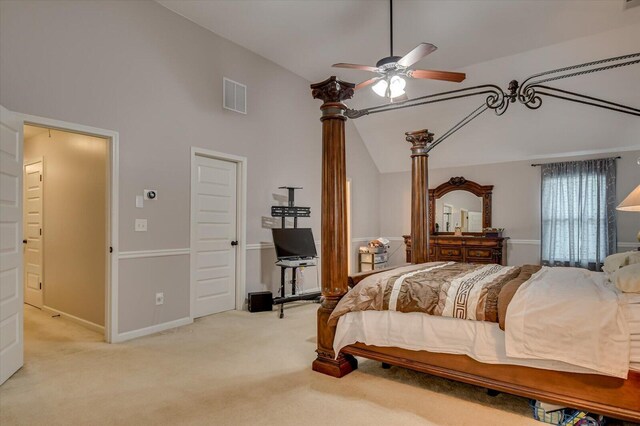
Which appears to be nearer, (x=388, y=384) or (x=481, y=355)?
(x=481, y=355)

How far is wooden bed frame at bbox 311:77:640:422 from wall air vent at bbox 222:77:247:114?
6.72 ft

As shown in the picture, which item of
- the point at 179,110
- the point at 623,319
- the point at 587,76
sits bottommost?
the point at 623,319

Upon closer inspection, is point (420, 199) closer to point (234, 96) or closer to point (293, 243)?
point (293, 243)

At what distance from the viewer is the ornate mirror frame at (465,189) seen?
272 inches

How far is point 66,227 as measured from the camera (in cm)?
456

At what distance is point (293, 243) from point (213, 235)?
1072 millimetres

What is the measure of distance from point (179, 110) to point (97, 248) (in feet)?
5.88

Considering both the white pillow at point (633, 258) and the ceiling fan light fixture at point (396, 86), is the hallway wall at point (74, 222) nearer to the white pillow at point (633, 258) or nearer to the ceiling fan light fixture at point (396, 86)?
the ceiling fan light fixture at point (396, 86)

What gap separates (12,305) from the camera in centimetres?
293

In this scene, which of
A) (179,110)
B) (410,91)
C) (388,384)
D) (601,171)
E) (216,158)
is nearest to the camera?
(388,384)

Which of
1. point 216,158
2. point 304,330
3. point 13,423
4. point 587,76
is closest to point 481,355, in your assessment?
point 304,330

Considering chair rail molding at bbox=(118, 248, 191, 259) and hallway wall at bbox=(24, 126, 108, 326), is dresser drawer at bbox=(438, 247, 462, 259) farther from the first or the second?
hallway wall at bbox=(24, 126, 108, 326)

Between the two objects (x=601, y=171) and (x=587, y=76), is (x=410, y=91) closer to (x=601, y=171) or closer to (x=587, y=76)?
(x=587, y=76)

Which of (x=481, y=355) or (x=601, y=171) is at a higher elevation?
(x=601, y=171)
